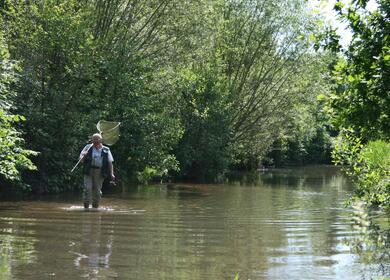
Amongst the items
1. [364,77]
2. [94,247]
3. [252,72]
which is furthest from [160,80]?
[364,77]

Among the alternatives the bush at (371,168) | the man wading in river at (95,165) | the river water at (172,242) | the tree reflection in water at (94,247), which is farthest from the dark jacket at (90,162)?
the bush at (371,168)

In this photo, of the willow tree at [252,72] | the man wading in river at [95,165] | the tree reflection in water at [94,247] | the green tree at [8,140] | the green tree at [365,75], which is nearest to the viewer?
the green tree at [365,75]

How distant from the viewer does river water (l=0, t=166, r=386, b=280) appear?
25.2 ft

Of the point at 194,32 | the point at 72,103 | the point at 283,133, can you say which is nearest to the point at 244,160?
the point at 283,133

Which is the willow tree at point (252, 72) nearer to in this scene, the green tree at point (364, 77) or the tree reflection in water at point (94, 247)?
the tree reflection in water at point (94, 247)

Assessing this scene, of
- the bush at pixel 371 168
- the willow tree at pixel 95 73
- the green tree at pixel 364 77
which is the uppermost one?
the willow tree at pixel 95 73

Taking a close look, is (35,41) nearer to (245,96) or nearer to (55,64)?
(55,64)

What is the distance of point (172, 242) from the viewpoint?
33.2 ft

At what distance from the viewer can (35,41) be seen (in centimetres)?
2044

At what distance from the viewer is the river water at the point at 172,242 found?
7.67 m

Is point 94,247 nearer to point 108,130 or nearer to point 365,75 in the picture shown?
point 365,75

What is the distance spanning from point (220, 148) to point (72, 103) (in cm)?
1451

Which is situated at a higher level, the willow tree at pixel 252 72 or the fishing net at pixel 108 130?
the willow tree at pixel 252 72

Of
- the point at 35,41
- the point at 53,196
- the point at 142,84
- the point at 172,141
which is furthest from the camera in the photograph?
the point at 172,141
